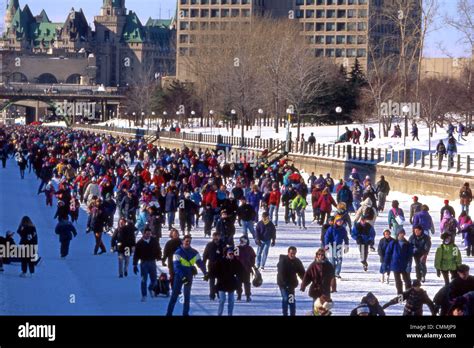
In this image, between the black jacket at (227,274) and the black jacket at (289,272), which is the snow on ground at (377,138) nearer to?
the black jacket at (289,272)

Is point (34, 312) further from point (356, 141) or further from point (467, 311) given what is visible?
point (356, 141)

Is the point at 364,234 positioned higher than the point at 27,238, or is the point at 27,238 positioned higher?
the point at 27,238

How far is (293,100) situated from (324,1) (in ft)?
174

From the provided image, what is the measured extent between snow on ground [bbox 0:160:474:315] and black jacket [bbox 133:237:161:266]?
1.92 ft

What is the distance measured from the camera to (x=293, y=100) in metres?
67.8

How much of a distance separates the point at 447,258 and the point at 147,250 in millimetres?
4509

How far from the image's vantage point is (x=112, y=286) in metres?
16.9

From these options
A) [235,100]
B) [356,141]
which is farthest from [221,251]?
[235,100]

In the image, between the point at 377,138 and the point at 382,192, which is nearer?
the point at 382,192

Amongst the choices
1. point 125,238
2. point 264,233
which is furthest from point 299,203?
point 125,238

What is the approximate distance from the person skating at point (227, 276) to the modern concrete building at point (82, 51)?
47.2 metres

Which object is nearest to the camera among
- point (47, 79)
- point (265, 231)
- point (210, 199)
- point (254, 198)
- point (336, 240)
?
point (336, 240)

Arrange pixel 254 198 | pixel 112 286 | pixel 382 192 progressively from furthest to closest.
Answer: pixel 382 192 < pixel 254 198 < pixel 112 286

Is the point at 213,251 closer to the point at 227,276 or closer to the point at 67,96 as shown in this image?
the point at 227,276
